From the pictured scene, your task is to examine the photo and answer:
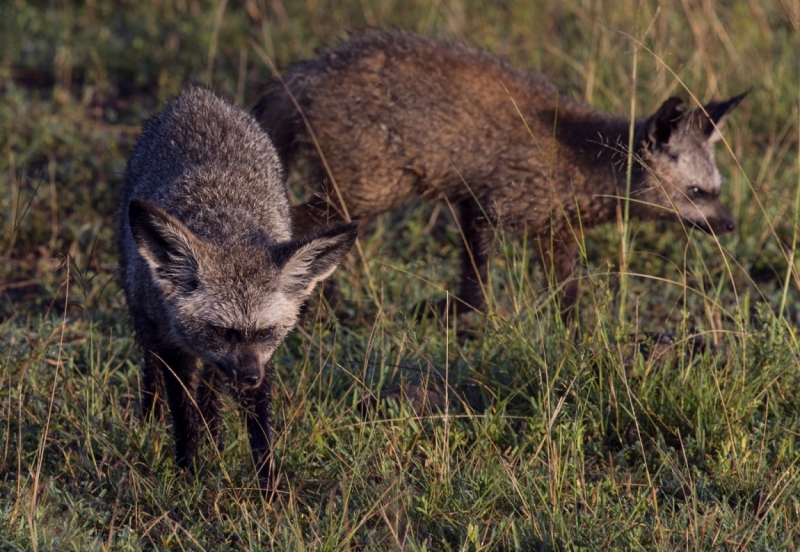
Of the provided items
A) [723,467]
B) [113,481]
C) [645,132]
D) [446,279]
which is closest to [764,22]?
[645,132]

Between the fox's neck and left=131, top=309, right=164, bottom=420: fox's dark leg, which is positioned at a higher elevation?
the fox's neck

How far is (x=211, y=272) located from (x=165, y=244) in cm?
22

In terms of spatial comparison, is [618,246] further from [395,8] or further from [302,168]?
[395,8]

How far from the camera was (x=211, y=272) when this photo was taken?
423 centimetres

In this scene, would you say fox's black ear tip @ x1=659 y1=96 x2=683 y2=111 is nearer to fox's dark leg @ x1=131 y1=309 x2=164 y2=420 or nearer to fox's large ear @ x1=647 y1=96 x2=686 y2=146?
fox's large ear @ x1=647 y1=96 x2=686 y2=146

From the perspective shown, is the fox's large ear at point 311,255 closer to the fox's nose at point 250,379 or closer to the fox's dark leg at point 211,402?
the fox's nose at point 250,379

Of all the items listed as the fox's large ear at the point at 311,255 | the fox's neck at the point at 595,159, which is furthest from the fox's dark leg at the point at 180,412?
the fox's neck at the point at 595,159

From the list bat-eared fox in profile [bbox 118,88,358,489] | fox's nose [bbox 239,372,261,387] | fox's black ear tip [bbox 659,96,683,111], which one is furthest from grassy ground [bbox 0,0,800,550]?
fox's black ear tip [bbox 659,96,683,111]

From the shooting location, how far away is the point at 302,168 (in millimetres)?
6836

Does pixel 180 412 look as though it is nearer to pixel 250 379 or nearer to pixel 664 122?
pixel 250 379

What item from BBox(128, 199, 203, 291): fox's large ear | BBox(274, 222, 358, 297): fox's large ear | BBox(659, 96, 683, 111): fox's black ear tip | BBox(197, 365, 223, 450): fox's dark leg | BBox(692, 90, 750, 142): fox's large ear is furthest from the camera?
BBox(692, 90, 750, 142): fox's large ear

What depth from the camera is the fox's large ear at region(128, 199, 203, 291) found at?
4.02 metres

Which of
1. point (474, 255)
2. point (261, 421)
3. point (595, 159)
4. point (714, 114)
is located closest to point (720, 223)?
point (714, 114)

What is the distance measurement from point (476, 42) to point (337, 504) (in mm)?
5431
